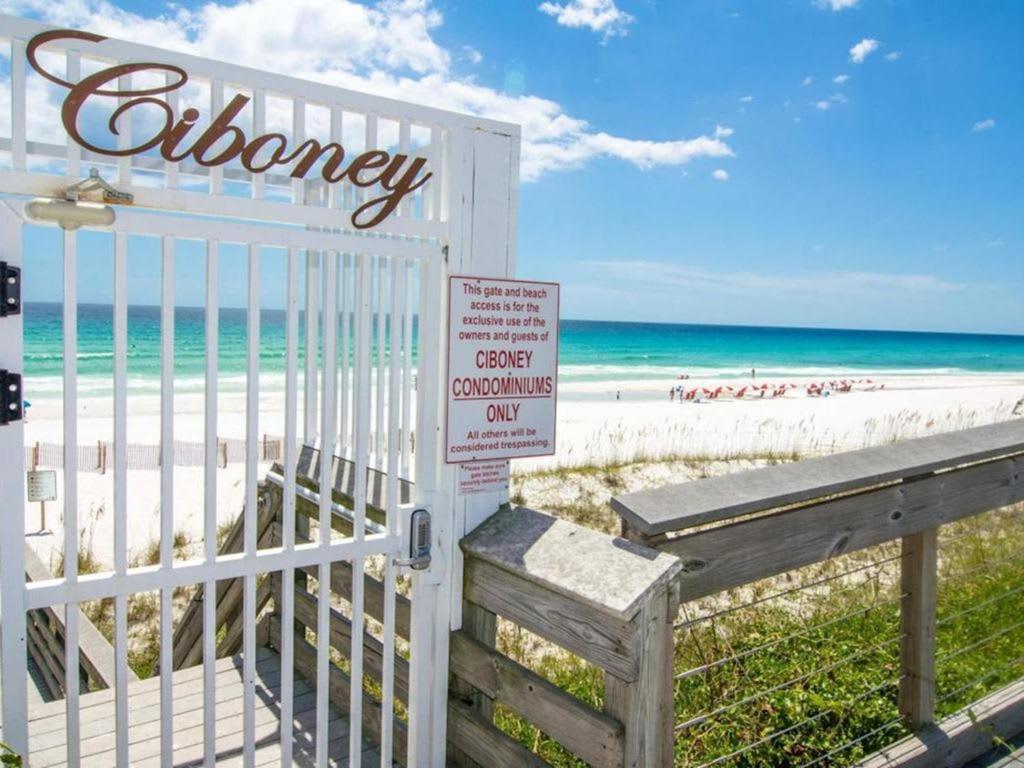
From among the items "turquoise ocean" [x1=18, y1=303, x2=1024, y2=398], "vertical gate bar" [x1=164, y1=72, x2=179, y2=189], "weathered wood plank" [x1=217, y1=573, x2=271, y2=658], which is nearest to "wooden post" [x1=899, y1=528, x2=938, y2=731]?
"vertical gate bar" [x1=164, y1=72, x2=179, y2=189]

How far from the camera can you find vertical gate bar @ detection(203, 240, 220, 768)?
1.91 meters

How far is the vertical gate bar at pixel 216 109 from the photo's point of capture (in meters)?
1.88

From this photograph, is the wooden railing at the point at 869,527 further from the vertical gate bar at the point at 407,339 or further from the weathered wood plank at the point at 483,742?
the vertical gate bar at the point at 407,339

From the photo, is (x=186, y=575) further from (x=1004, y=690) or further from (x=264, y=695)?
(x=1004, y=690)

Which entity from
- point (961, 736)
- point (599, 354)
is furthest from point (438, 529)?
point (599, 354)

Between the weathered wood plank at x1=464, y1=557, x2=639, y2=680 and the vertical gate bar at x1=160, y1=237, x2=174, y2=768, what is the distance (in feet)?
2.73

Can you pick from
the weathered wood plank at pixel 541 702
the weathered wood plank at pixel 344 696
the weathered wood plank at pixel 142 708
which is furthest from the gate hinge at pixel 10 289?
the weathered wood plank at pixel 142 708

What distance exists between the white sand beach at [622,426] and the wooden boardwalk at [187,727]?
352 cm

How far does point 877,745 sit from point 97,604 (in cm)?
465

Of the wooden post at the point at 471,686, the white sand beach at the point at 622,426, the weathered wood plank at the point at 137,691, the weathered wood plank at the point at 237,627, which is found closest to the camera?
the wooden post at the point at 471,686

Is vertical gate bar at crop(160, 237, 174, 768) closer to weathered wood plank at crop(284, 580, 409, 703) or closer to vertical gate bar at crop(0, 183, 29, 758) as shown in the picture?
vertical gate bar at crop(0, 183, 29, 758)

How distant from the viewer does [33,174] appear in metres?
1.68

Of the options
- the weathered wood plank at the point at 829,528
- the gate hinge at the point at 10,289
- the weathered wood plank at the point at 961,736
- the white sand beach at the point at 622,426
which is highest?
the gate hinge at the point at 10,289

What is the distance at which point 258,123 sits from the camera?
1.94m
